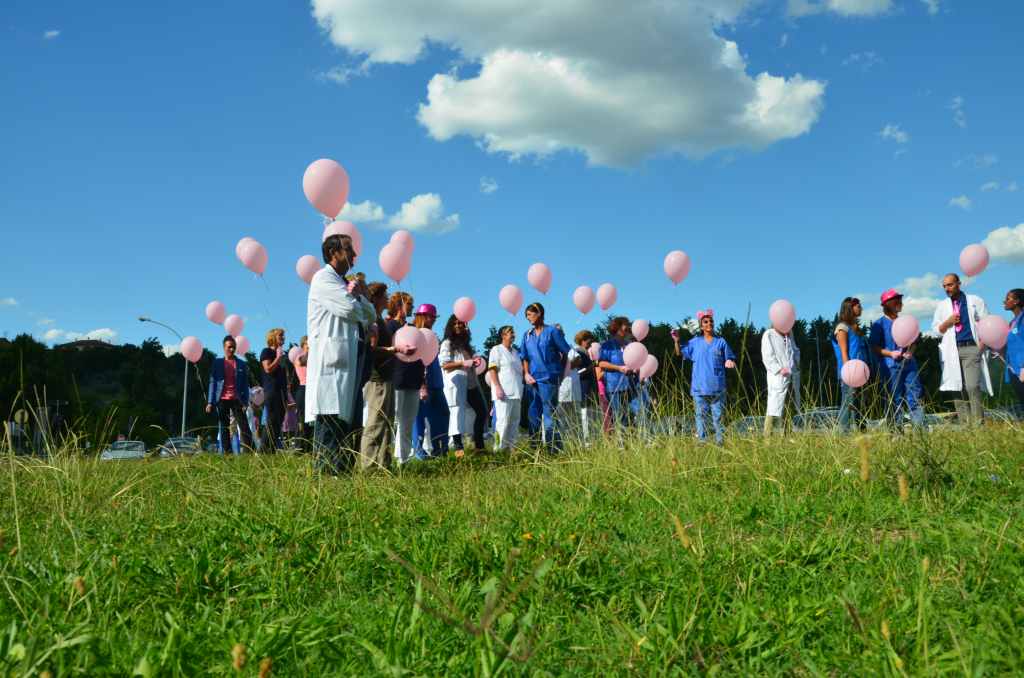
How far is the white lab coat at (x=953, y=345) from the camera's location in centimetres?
759

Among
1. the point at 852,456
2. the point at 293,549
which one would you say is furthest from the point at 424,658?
the point at 852,456

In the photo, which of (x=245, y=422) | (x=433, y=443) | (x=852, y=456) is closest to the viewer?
(x=852, y=456)

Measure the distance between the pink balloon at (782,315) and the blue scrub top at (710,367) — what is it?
0.67 meters

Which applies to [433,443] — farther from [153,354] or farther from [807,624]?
[153,354]

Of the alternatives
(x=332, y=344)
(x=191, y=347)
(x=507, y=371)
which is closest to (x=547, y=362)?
(x=507, y=371)

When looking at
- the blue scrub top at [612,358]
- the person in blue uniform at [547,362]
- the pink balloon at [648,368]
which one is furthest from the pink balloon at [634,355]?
the person in blue uniform at [547,362]

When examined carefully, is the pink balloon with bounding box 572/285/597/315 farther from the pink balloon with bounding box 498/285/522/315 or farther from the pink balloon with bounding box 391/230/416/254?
the pink balloon with bounding box 391/230/416/254

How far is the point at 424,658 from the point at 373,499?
192 centimetres

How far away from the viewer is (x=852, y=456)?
4.04 meters

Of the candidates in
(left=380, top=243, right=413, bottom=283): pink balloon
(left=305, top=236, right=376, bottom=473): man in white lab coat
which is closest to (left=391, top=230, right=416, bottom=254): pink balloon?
(left=380, top=243, right=413, bottom=283): pink balloon

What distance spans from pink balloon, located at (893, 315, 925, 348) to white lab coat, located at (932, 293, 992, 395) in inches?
25.4

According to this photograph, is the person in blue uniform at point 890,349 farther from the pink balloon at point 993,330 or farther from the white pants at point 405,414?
the white pants at point 405,414

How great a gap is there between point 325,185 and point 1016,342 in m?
7.36

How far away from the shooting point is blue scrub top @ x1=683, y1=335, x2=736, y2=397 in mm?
8367
